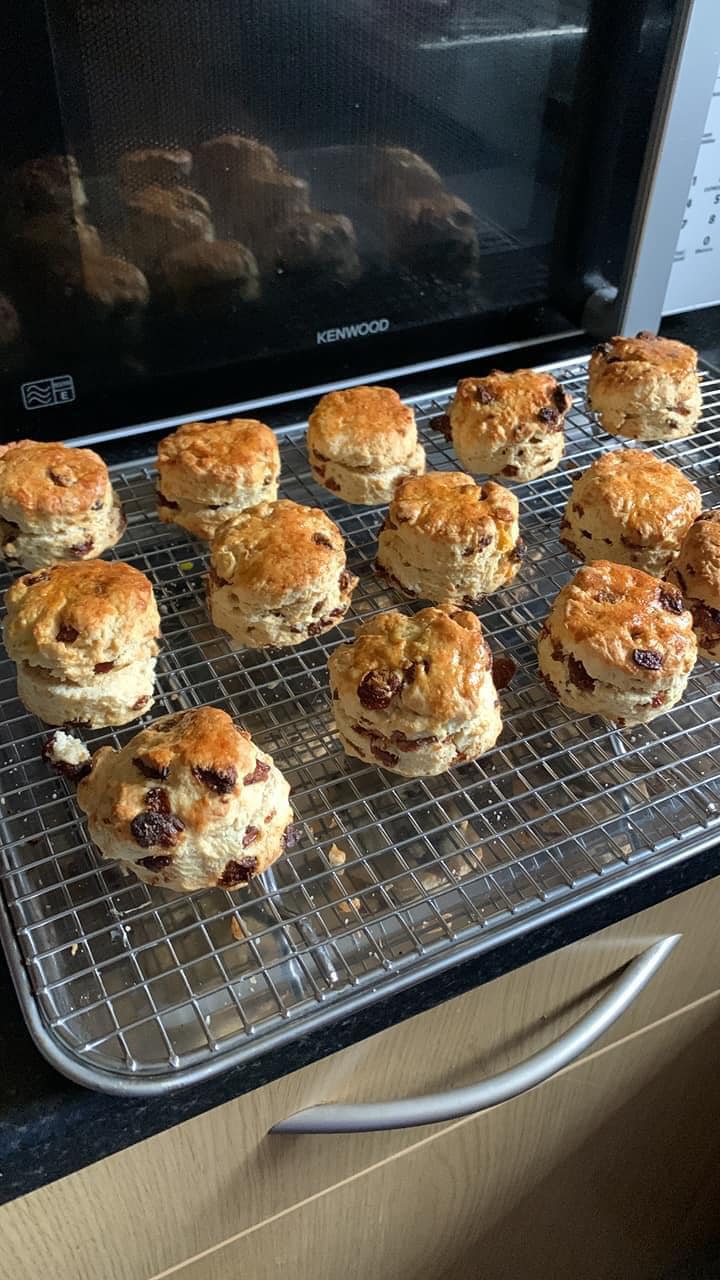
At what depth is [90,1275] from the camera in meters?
0.86

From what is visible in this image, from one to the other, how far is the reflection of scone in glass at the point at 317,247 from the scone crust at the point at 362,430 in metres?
0.15

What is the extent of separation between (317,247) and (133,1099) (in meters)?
0.95

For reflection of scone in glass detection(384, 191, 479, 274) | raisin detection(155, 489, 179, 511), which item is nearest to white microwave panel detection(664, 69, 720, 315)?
reflection of scone in glass detection(384, 191, 479, 274)

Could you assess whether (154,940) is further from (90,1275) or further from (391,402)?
(391,402)

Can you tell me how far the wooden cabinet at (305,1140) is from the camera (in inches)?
31.6

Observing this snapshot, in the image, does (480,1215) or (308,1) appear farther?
(480,1215)

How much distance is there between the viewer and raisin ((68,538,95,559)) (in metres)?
1.18

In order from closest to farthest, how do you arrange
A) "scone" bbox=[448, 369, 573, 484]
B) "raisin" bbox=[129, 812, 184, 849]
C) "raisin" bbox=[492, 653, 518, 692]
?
"raisin" bbox=[129, 812, 184, 849] → "raisin" bbox=[492, 653, 518, 692] → "scone" bbox=[448, 369, 573, 484]

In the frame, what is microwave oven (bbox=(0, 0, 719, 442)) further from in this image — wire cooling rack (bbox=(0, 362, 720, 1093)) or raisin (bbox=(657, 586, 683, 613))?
raisin (bbox=(657, 586, 683, 613))

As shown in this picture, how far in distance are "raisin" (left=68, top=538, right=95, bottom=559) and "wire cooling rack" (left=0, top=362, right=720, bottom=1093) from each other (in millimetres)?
96

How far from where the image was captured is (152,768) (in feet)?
2.94

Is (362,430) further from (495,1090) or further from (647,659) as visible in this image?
(495,1090)

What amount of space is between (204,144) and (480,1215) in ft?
4.06

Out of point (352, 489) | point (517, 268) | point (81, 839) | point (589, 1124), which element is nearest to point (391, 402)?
point (352, 489)
